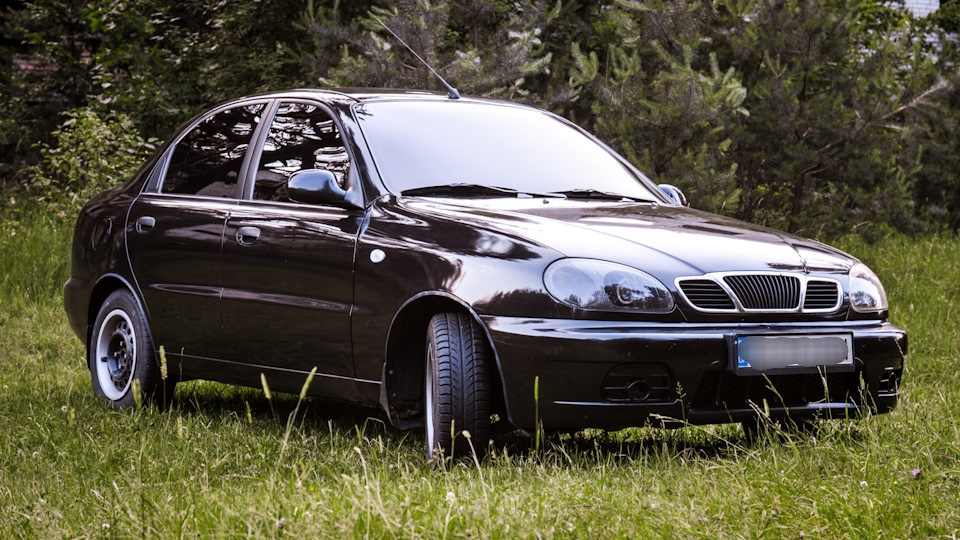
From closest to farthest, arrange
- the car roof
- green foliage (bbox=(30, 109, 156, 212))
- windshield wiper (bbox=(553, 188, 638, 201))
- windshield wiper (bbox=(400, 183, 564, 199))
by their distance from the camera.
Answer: windshield wiper (bbox=(400, 183, 564, 199)), windshield wiper (bbox=(553, 188, 638, 201)), the car roof, green foliage (bbox=(30, 109, 156, 212))

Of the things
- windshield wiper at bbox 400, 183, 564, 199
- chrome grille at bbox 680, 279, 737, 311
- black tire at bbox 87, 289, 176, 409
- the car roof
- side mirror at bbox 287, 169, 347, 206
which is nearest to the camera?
chrome grille at bbox 680, 279, 737, 311

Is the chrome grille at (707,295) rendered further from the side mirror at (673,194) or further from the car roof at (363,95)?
the car roof at (363,95)

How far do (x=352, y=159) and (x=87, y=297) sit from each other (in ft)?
6.77

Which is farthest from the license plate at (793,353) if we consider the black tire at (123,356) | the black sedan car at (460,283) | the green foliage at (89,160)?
the green foliage at (89,160)

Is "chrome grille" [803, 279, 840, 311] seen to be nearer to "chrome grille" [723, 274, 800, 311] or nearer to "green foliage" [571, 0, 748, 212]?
"chrome grille" [723, 274, 800, 311]

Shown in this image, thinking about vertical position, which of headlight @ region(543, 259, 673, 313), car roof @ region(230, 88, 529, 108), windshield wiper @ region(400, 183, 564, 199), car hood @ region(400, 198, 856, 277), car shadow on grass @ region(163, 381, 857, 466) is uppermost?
car roof @ region(230, 88, 529, 108)

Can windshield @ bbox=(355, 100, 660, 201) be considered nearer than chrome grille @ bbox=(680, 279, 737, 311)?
No

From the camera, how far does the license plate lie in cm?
441

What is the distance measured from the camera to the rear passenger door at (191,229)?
5.82m

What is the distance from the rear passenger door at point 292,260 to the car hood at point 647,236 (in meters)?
0.46

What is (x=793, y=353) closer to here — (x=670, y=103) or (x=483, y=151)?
(x=483, y=151)

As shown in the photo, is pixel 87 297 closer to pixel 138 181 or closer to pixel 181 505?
pixel 138 181

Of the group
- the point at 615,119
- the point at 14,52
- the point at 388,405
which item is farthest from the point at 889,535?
the point at 14,52

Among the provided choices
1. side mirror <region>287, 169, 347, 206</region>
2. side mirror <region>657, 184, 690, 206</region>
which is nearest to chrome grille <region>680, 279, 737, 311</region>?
side mirror <region>287, 169, 347, 206</region>
